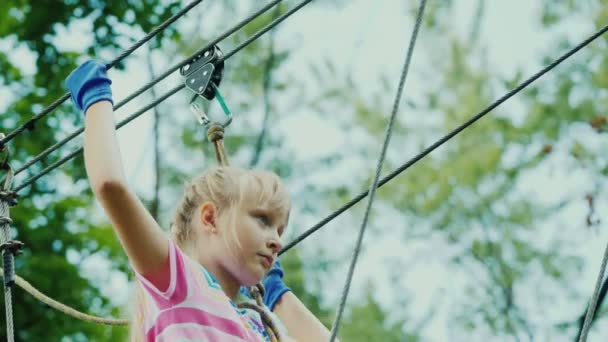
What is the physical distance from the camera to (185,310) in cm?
179

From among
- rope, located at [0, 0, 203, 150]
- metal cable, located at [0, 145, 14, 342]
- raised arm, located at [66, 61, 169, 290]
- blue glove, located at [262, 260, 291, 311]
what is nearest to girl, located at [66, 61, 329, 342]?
raised arm, located at [66, 61, 169, 290]

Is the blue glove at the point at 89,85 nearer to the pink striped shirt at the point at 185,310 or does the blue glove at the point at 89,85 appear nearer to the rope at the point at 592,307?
the pink striped shirt at the point at 185,310

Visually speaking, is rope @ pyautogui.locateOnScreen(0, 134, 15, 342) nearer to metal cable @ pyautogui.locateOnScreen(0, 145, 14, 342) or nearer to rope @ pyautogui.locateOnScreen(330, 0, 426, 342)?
metal cable @ pyautogui.locateOnScreen(0, 145, 14, 342)

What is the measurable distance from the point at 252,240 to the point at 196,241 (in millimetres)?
112

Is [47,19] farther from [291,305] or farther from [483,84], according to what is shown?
[483,84]

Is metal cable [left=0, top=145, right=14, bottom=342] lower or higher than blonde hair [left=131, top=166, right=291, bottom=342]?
higher

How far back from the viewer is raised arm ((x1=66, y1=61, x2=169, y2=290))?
170 centimetres

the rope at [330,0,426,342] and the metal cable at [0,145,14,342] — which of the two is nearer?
the rope at [330,0,426,342]

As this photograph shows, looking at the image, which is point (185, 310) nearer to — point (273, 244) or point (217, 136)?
point (273, 244)

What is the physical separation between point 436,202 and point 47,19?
5.54 metres

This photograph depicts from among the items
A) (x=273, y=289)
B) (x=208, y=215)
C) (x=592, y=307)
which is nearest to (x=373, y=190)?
(x=592, y=307)

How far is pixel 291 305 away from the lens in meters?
2.32

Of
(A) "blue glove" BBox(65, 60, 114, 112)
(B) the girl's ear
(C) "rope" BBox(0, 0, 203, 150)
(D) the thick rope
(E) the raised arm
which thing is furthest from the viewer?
(D) the thick rope

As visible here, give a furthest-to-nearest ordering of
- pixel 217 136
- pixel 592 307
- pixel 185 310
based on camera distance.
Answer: pixel 217 136
pixel 185 310
pixel 592 307
